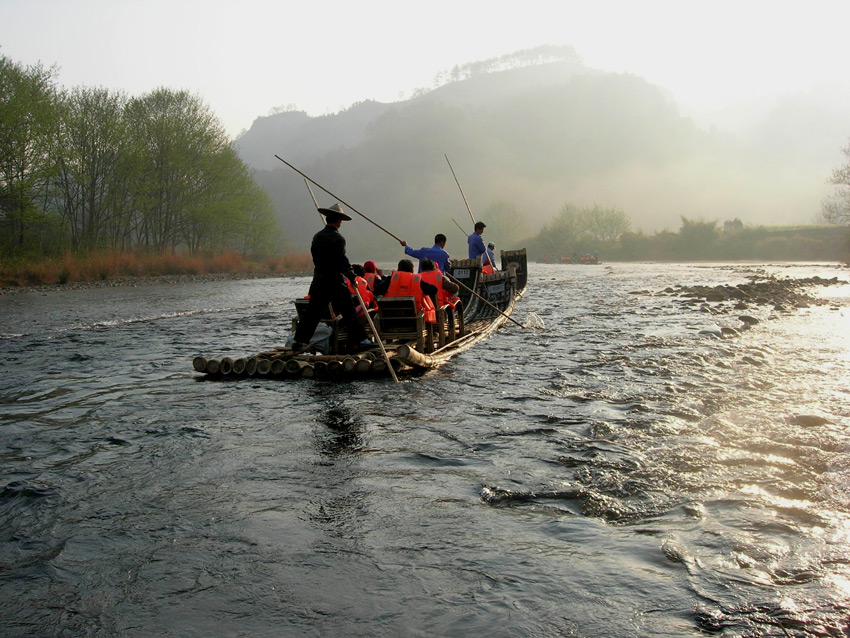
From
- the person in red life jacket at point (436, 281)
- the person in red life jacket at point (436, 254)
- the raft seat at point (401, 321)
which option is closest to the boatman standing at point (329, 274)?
the raft seat at point (401, 321)

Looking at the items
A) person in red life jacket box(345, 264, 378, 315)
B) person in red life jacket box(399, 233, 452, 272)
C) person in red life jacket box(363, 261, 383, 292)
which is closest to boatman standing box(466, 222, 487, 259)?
person in red life jacket box(399, 233, 452, 272)

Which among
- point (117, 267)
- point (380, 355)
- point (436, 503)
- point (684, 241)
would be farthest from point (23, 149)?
point (684, 241)

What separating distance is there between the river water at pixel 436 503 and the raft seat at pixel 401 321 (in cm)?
82

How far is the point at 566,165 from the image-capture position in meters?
152

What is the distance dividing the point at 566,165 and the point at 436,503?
154043mm

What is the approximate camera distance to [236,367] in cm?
1084

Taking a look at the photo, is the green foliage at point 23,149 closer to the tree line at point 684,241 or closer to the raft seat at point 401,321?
the raft seat at point 401,321

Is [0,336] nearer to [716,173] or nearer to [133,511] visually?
[133,511]

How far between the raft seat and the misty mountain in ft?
383

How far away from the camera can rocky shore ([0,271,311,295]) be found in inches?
1384

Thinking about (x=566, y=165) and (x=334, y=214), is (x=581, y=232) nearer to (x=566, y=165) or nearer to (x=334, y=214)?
(x=566, y=165)

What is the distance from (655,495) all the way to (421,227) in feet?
462

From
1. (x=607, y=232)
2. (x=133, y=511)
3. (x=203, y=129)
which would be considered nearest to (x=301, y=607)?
(x=133, y=511)

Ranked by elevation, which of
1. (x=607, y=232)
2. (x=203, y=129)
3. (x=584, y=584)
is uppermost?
(x=203, y=129)
